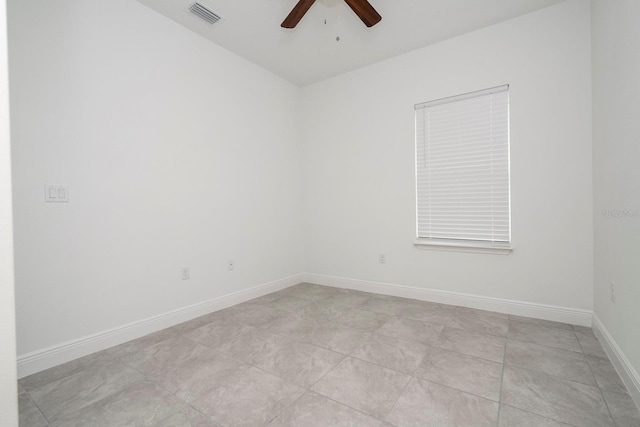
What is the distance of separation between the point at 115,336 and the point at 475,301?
332 cm

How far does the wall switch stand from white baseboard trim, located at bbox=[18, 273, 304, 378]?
40.2 inches

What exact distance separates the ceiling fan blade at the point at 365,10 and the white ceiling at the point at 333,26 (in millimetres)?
228

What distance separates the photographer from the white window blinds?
111 inches

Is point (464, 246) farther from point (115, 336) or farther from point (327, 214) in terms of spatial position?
point (115, 336)

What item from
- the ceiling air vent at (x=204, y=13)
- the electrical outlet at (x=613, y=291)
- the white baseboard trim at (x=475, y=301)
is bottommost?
the white baseboard trim at (x=475, y=301)

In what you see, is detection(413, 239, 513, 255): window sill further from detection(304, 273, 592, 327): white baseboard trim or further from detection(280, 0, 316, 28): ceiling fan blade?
detection(280, 0, 316, 28): ceiling fan blade

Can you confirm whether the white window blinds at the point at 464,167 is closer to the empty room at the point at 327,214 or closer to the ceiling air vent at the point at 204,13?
the empty room at the point at 327,214

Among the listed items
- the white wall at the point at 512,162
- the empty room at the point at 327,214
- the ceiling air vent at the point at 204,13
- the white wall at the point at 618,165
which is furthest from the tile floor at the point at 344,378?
the ceiling air vent at the point at 204,13

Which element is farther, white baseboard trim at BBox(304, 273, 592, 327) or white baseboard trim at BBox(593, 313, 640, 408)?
white baseboard trim at BBox(304, 273, 592, 327)

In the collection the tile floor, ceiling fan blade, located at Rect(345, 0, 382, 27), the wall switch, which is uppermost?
ceiling fan blade, located at Rect(345, 0, 382, 27)

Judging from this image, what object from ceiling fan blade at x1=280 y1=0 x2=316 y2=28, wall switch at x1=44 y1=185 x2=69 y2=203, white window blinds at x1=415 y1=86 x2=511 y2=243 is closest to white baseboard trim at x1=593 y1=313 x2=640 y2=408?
white window blinds at x1=415 y1=86 x2=511 y2=243

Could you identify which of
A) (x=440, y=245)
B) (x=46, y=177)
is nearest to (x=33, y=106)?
(x=46, y=177)

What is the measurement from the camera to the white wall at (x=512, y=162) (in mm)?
2479

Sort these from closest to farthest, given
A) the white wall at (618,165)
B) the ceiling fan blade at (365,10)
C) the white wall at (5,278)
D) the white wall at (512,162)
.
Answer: the white wall at (5,278), the white wall at (618,165), the ceiling fan blade at (365,10), the white wall at (512,162)
